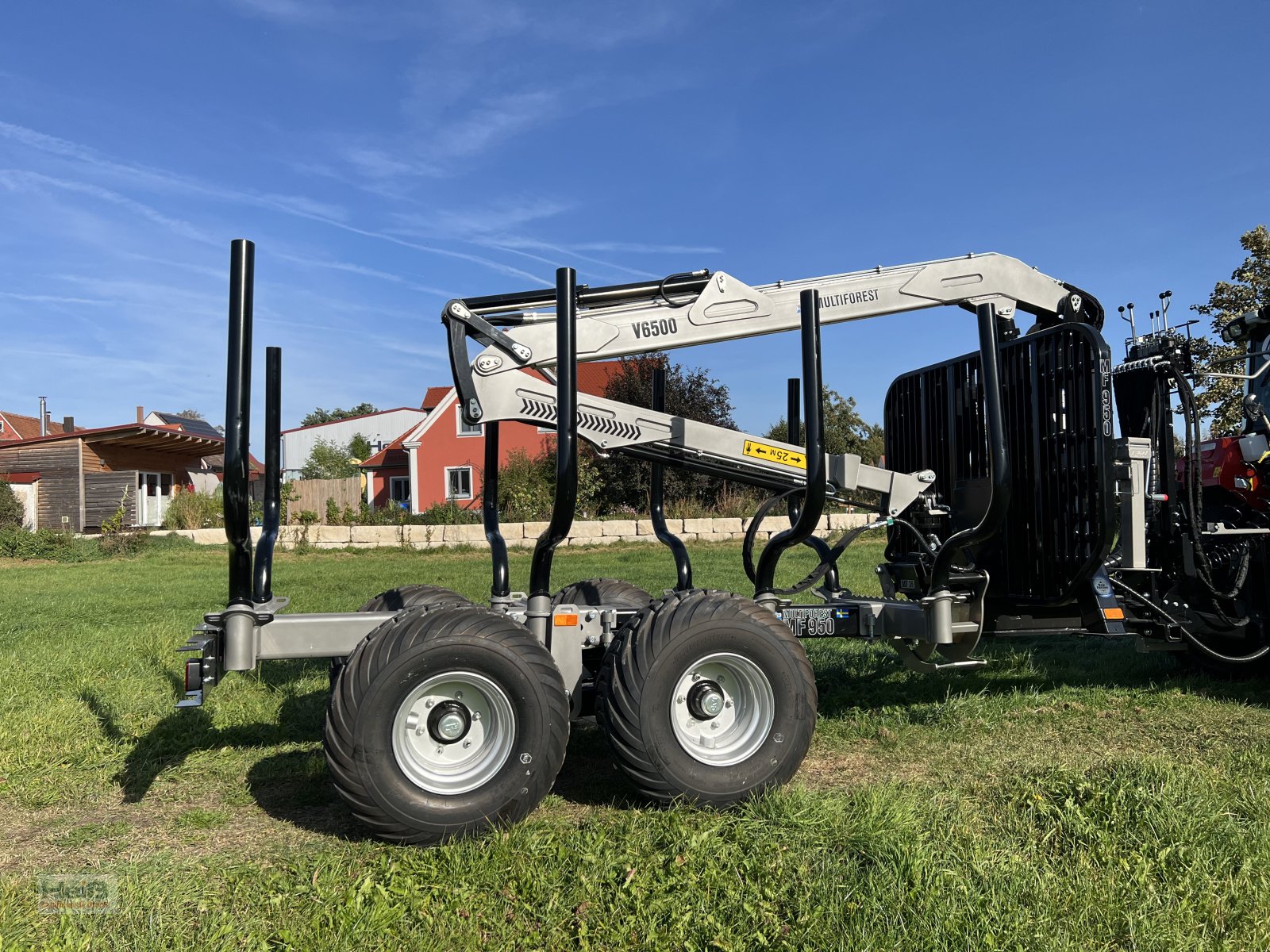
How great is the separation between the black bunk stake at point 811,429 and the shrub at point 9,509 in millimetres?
26756

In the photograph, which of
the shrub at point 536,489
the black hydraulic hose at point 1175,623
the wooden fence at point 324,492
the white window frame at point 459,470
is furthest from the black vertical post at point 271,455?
the white window frame at point 459,470

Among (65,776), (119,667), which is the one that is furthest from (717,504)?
(65,776)

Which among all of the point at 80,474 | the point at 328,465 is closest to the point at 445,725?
the point at 80,474

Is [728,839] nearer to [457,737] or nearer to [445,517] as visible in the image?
[457,737]

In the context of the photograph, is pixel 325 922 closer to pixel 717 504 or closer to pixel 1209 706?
pixel 1209 706

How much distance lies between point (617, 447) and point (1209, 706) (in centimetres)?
408

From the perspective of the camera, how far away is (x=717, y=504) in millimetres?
23656

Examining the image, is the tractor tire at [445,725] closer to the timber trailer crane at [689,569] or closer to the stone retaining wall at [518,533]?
the timber trailer crane at [689,569]

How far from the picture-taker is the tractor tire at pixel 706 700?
4086mm

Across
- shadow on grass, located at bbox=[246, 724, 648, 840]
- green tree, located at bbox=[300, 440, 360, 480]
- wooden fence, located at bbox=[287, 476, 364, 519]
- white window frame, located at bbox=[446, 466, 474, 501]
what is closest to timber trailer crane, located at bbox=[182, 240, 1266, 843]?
shadow on grass, located at bbox=[246, 724, 648, 840]

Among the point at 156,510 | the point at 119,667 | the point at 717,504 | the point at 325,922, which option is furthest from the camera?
the point at 156,510

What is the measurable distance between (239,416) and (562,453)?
140 centimetres

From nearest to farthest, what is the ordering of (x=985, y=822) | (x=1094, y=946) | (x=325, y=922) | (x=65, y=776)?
(x=1094, y=946)
(x=325, y=922)
(x=985, y=822)
(x=65, y=776)

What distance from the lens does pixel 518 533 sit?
2108cm
